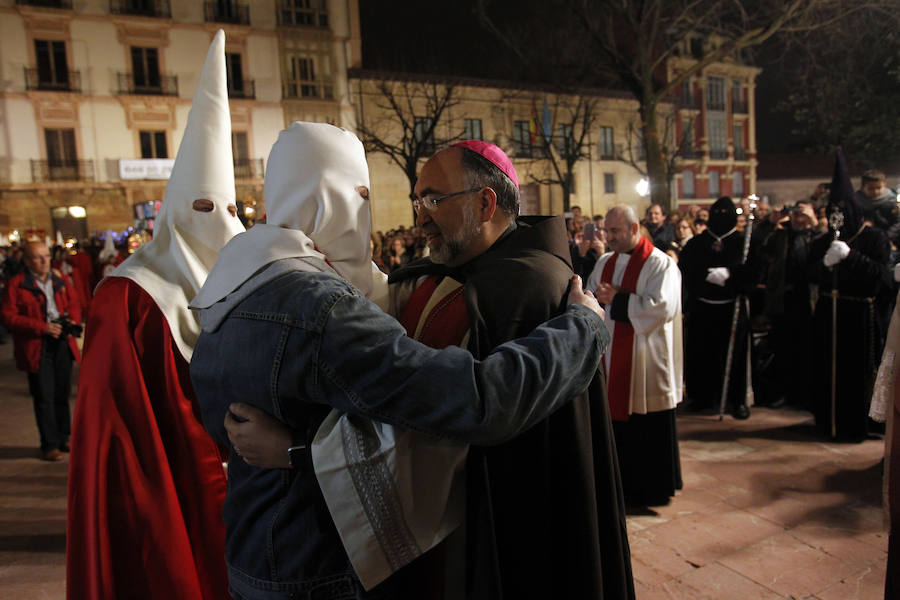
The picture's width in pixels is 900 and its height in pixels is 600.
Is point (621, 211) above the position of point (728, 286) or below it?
above

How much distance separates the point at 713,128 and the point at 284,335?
1811 inches

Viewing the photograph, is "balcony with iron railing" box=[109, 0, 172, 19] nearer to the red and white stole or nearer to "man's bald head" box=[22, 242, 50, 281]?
"man's bald head" box=[22, 242, 50, 281]

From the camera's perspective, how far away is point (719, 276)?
245 inches

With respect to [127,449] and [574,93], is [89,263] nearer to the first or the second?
[127,449]

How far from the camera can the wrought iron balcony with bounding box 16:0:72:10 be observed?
25.7m

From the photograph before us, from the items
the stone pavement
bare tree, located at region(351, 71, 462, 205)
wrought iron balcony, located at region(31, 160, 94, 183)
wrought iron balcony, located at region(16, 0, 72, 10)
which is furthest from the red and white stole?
wrought iron balcony, located at region(16, 0, 72, 10)

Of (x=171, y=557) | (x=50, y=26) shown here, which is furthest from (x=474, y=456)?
(x=50, y=26)

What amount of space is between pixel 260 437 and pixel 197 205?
66.1 inches

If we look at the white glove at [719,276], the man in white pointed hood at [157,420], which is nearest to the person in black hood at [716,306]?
the white glove at [719,276]

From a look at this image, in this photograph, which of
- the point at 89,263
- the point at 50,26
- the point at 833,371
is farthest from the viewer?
the point at 50,26

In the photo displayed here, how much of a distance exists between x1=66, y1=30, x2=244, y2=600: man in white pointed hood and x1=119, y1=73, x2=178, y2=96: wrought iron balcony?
94.1 feet

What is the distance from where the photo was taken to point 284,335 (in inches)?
53.4

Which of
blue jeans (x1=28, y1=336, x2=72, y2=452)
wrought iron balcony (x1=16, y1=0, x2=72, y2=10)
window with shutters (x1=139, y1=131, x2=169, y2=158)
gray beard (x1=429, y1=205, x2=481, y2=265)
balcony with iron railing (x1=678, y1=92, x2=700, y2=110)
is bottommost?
blue jeans (x1=28, y1=336, x2=72, y2=452)

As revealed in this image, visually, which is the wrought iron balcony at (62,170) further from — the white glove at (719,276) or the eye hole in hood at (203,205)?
the eye hole in hood at (203,205)
